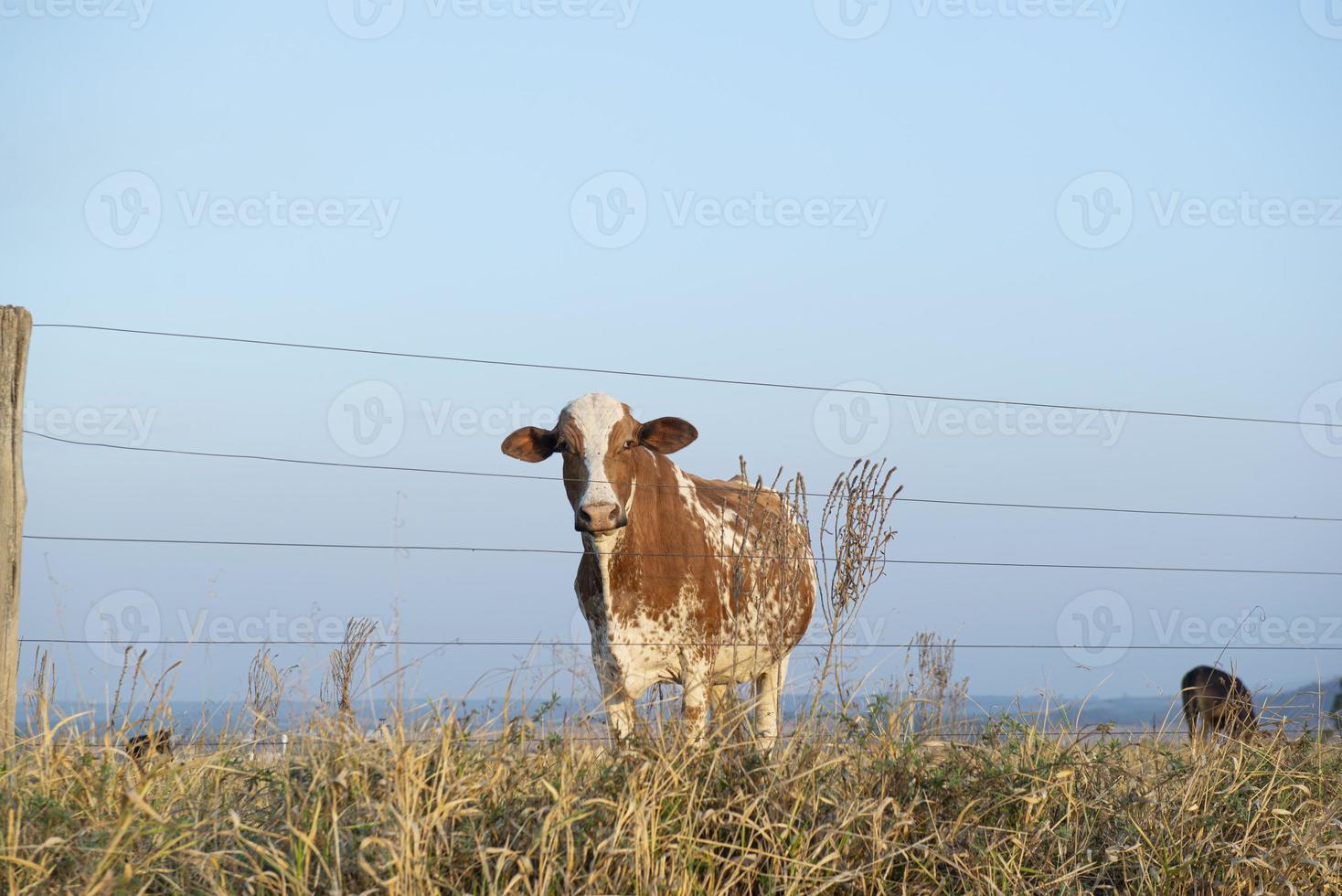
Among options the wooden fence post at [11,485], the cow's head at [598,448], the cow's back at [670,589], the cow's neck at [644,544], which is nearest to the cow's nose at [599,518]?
→ the cow's head at [598,448]

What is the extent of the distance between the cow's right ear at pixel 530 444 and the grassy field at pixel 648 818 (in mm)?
3114

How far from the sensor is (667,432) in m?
8.27

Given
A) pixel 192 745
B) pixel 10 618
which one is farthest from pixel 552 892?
pixel 10 618

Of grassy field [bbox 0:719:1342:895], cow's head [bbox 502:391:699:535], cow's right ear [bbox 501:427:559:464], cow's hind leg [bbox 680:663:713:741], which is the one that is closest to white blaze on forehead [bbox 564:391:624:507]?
cow's head [bbox 502:391:699:535]

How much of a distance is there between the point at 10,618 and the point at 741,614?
436 centimetres

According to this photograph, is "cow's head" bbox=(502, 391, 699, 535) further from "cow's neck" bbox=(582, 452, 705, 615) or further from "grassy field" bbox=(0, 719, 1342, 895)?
"grassy field" bbox=(0, 719, 1342, 895)

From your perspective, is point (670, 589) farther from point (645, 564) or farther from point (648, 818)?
point (648, 818)

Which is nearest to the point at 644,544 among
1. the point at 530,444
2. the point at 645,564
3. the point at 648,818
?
the point at 645,564

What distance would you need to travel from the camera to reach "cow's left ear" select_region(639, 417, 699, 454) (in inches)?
324

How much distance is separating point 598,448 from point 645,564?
0.84 meters

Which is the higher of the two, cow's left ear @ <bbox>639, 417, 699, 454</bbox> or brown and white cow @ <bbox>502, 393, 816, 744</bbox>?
cow's left ear @ <bbox>639, 417, 699, 454</bbox>

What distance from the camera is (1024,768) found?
554cm

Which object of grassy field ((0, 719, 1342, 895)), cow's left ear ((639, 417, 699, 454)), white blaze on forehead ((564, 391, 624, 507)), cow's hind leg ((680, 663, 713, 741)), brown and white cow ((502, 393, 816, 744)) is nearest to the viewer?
grassy field ((0, 719, 1342, 895))

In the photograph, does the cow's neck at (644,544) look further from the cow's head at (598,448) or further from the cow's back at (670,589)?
the cow's head at (598,448)
